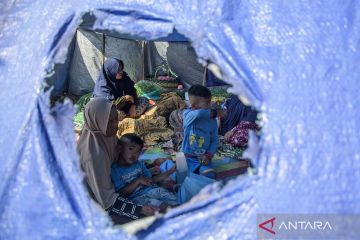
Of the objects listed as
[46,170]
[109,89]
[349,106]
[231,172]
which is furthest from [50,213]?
[109,89]

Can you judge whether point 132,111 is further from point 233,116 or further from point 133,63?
point 133,63

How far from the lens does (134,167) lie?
121 inches

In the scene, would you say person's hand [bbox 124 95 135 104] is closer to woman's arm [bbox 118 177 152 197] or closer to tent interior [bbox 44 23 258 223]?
tent interior [bbox 44 23 258 223]

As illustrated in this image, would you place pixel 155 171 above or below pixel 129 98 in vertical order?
below

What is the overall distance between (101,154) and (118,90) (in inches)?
137

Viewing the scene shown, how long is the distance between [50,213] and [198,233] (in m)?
0.80

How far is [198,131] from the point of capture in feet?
12.2

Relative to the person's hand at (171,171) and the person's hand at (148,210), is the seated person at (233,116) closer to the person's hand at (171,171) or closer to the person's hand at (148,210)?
the person's hand at (171,171)

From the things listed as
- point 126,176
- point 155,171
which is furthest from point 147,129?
point 126,176

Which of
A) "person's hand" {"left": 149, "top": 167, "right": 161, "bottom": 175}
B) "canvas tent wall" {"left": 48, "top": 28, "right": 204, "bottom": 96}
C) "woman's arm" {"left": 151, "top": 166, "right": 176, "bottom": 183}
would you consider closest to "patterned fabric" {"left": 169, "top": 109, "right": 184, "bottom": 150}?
"person's hand" {"left": 149, "top": 167, "right": 161, "bottom": 175}

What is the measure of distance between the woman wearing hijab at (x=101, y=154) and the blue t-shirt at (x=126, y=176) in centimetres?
9

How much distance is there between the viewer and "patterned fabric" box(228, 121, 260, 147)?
4.78m

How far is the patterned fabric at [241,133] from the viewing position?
4777 millimetres

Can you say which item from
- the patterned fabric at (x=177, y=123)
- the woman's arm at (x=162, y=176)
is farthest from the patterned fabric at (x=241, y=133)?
the woman's arm at (x=162, y=176)
